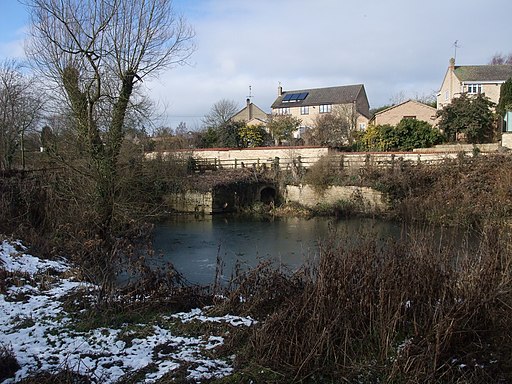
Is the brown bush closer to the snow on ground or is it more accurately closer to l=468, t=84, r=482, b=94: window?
the snow on ground

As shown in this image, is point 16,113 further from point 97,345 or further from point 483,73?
point 483,73

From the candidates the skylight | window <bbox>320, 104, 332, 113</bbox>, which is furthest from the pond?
the skylight

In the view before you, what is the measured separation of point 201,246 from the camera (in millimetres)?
15523

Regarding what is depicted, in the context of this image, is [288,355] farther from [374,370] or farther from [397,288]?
[397,288]

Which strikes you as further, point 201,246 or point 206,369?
point 201,246

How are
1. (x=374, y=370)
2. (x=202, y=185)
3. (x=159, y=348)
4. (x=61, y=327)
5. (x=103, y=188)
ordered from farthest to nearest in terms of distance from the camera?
(x=202, y=185), (x=103, y=188), (x=61, y=327), (x=159, y=348), (x=374, y=370)

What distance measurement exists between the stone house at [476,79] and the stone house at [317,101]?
9982 mm

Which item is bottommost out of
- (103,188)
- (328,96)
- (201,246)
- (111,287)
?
(201,246)

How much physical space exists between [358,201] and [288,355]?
20.1 meters

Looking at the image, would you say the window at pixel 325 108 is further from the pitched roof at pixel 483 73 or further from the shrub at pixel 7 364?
the shrub at pixel 7 364

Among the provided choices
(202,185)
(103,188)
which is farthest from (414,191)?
(103,188)

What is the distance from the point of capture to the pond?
11711 mm

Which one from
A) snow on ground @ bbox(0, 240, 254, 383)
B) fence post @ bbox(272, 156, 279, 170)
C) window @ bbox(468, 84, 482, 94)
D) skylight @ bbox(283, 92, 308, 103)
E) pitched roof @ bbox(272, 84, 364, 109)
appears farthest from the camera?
skylight @ bbox(283, 92, 308, 103)

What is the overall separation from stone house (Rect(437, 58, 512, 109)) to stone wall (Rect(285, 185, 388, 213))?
16.4 meters
